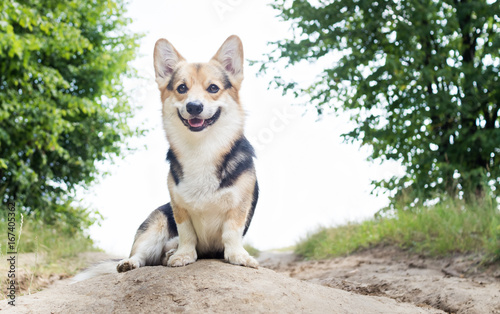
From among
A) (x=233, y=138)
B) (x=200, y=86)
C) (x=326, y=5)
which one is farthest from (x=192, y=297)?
(x=326, y=5)

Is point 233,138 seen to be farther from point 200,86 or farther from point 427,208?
point 427,208

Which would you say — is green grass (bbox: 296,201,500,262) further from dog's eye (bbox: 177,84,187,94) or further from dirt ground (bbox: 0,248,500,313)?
dog's eye (bbox: 177,84,187,94)

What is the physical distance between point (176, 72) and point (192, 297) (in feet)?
5.46

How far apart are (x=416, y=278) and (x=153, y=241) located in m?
3.46

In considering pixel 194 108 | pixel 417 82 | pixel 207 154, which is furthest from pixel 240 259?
pixel 417 82

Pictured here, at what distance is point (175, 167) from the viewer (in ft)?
11.5

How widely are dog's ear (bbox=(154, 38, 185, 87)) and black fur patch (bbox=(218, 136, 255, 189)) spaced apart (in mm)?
786

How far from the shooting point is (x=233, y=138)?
3.47m

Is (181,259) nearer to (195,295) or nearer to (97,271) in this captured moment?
(195,295)

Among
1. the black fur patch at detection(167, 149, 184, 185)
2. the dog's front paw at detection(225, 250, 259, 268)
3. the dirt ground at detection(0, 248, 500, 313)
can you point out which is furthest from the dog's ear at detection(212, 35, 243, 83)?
the dirt ground at detection(0, 248, 500, 313)

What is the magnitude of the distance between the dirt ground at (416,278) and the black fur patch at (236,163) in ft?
7.60

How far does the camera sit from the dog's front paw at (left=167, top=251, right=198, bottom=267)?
11.1 feet

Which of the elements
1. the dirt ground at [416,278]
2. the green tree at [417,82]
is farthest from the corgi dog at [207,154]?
the green tree at [417,82]

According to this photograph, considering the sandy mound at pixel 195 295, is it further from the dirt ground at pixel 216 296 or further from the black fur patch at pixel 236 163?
the black fur patch at pixel 236 163
